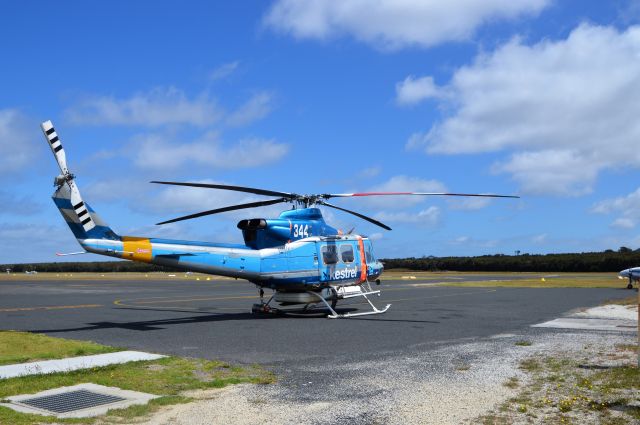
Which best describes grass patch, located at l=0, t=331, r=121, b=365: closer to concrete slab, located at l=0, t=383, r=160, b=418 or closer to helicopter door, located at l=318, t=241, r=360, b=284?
concrete slab, located at l=0, t=383, r=160, b=418

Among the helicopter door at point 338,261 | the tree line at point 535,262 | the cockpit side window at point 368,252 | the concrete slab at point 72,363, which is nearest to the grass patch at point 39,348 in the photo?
the concrete slab at point 72,363

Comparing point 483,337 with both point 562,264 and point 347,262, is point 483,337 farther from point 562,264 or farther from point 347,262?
point 562,264

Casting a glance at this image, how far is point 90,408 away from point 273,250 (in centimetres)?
1345

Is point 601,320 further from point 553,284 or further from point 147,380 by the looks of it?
point 553,284

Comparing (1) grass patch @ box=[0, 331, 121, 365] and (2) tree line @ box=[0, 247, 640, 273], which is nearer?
(1) grass patch @ box=[0, 331, 121, 365]

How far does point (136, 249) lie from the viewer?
62.5ft

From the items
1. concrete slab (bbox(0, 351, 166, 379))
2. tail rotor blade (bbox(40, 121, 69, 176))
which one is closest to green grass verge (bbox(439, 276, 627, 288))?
tail rotor blade (bbox(40, 121, 69, 176))

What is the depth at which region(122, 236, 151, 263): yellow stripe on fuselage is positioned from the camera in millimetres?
18891

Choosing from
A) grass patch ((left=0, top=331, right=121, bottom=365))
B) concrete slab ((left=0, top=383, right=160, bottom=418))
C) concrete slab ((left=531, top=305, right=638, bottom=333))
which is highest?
grass patch ((left=0, top=331, right=121, bottom=365))

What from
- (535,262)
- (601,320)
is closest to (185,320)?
(601,320)

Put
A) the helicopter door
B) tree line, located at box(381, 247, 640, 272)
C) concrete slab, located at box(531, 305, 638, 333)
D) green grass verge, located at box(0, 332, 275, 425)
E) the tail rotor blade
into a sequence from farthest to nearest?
tree line, located at box(381, 247, 640, 272), the helicopter door, concrete slab, located at box(531, 305, 638, 333), the tail rotor blade, green grass verge, located at box(0, 332, 275, 425)

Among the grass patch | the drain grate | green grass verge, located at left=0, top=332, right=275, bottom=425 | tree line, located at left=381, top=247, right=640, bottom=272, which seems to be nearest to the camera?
green grass verge, located at left=0, top=332, right=275, bottom=425

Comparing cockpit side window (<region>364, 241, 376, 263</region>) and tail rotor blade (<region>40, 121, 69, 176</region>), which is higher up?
tail rotor blade (<region>40, 121, 69, 176</region>)

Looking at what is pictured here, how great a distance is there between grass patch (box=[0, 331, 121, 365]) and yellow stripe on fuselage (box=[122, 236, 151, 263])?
3546 millimetres
